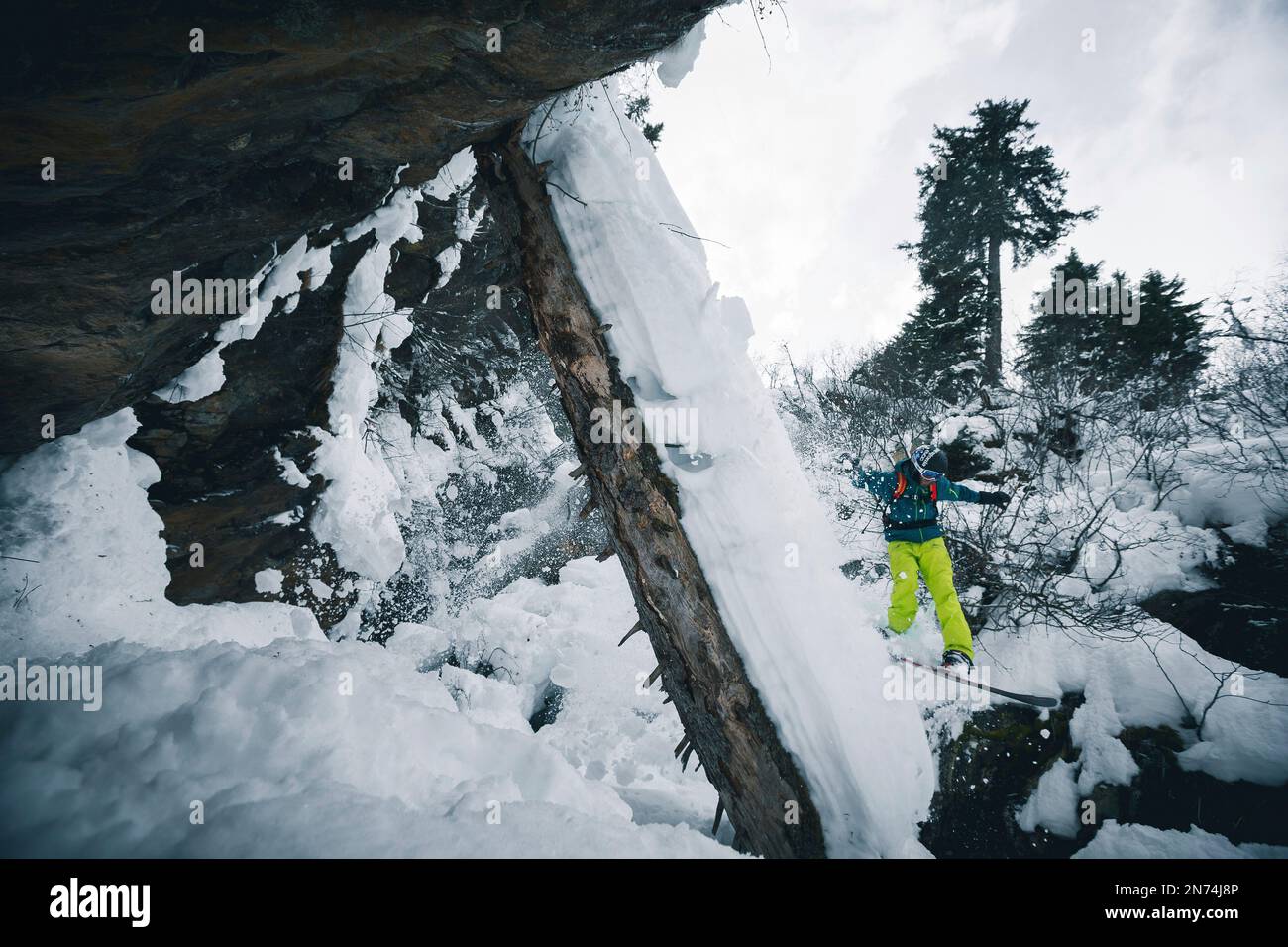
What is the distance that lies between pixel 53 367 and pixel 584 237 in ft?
10.5

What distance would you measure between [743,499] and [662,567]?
568mm

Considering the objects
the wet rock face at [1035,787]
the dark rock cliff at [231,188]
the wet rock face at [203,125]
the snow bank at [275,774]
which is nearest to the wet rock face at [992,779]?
the wet rock face at [1035,787]

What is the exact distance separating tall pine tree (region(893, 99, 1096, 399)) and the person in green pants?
7.70 metres

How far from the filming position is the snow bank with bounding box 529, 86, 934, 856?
2.20 meters

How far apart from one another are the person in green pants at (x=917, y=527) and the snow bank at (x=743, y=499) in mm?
1672

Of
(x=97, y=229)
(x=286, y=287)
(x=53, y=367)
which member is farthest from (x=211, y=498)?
(x=97, y=229)

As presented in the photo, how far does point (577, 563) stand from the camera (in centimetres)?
852

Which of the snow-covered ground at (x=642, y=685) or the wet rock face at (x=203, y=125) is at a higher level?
the wet rock face at (x=203, y=125)

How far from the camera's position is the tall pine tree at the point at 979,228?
1012 cm

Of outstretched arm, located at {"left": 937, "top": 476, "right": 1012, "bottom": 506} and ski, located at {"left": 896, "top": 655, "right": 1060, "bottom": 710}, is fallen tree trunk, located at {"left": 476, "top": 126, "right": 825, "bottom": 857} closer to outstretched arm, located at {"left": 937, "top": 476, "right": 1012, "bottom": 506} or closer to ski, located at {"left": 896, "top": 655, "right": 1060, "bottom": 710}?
ski, located at {"left": 896, "top": 655, "right": 1060, "bottom": 710}

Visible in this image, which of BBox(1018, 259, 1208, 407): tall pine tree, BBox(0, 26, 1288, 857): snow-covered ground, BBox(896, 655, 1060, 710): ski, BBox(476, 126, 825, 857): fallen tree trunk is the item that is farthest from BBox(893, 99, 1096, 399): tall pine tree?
BBox(476, 126, 825, 857): fallen tree trunk

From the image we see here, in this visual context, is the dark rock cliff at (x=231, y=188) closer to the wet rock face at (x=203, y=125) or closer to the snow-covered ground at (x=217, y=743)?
the wet rock face at (x=203, y=125)

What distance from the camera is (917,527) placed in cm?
390
